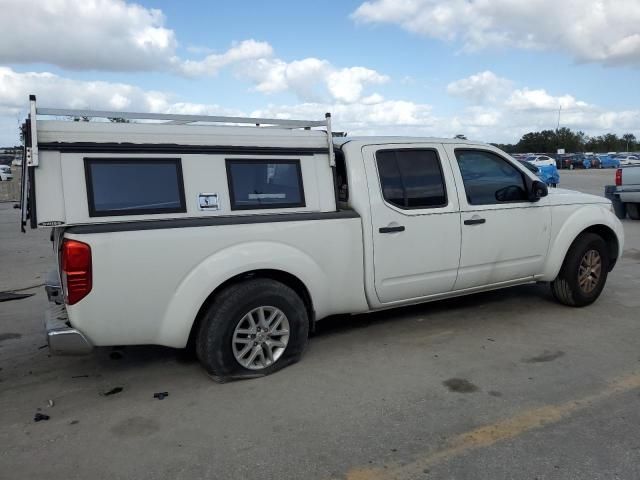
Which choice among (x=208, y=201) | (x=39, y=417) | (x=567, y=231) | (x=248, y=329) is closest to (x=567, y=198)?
(x=567, y=231)

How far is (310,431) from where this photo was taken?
3398mm

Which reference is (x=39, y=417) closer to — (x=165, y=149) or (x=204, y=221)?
(x=204, y=221)

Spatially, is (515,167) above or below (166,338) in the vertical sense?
above

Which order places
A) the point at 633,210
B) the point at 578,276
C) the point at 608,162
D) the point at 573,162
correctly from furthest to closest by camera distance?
the point at 608,162
the point at 573,162
the point at 633,210
the point at 578,276

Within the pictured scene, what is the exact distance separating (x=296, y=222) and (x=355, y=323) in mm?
1703

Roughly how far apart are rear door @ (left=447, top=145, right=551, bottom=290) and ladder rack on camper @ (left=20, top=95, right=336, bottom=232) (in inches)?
56.9

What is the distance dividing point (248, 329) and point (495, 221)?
2.56 meters

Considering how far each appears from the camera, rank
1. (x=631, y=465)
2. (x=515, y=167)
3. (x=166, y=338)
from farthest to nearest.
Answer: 1. (x=515, y=167)
2. (x=166, y=338)
3. (x=631, y=465)

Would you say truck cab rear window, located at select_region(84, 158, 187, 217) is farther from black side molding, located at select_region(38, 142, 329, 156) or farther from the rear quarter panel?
the rear quarter panel

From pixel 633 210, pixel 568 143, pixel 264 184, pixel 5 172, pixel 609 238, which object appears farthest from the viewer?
pixel 568 143

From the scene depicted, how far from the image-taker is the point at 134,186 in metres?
3.78

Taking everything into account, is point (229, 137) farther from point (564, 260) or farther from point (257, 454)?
point (564, 260)

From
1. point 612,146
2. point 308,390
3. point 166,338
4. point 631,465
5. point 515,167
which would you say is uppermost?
point 612,146

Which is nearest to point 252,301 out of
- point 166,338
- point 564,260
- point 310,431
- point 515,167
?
point 166,338
